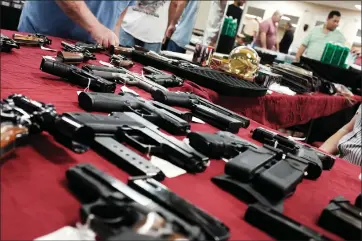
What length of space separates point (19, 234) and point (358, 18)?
1539cm

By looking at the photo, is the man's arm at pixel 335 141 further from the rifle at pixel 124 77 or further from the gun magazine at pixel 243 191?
the gun magazine at pixel 243 191

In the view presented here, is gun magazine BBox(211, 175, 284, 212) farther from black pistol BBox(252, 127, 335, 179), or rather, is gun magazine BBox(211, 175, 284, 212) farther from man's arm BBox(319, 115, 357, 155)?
man's arm BBox(319, 115, 357, 155)

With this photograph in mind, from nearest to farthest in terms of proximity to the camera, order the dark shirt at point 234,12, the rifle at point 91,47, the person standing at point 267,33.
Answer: the rifle at point 91,47 < the dark shirt at point 234,12 < the person standing at point 267,33

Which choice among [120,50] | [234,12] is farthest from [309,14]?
[120,50]

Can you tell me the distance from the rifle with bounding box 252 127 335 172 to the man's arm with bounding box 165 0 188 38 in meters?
3.03

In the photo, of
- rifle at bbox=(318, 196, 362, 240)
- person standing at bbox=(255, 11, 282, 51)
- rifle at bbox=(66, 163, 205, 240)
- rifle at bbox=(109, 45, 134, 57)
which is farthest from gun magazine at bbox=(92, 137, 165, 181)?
person standing at bbox=(255, 11, 282, 51)

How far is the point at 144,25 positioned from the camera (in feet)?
11.5

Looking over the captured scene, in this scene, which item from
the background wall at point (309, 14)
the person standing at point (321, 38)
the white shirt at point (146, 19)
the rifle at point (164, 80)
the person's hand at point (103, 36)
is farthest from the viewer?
the background wall at point (309, 14)

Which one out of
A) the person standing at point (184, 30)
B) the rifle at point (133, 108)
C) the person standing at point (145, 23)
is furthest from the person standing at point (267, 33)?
the rifle at point (133, 108)

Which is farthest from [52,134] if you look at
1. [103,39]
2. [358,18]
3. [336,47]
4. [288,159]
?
[358,18]

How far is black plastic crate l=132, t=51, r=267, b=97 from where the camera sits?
189 centimetres

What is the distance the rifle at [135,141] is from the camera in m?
0.83

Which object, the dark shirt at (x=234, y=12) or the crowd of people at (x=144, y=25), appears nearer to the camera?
the crowd of people at (x=144, y=25)

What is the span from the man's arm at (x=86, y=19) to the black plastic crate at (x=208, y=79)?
183 millimetres
